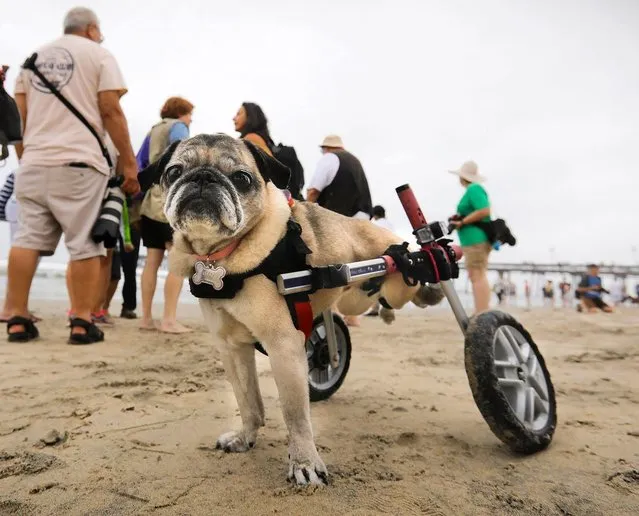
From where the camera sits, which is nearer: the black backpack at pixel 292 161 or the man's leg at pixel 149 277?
the black backpack at pixel 292 161

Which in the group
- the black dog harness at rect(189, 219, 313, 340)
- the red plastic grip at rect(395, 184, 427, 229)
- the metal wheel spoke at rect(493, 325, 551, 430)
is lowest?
the metal wheel spoke at rect(493, 325, 551, 430)

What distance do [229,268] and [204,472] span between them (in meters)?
0.83

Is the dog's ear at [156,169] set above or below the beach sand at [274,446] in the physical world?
above

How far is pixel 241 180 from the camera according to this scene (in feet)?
6.50

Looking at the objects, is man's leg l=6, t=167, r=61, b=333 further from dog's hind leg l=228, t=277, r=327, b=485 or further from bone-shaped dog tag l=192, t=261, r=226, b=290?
dog's hind leg l=228, t=277, r=327, b=485

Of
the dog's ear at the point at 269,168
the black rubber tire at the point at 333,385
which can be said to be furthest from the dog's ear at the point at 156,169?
the black rubber tire at the point at 333,385

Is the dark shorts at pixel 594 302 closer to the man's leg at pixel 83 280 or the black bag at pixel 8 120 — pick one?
the man's leg at pixel 83 280

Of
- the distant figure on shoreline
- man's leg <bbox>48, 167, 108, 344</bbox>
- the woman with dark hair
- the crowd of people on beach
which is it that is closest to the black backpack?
the crowd of people on beach

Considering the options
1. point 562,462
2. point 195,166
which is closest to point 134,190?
point 195,166

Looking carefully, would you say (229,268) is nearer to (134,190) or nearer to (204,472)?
(204,472)

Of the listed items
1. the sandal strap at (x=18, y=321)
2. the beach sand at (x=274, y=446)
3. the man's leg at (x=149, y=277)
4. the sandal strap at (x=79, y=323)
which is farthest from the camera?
the man's leg at (x=149, y=277)

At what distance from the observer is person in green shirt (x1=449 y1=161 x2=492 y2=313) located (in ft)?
18.6

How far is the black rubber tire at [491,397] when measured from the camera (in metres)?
2.00

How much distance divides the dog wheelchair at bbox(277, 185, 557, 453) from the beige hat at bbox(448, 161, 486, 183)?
388 cm
